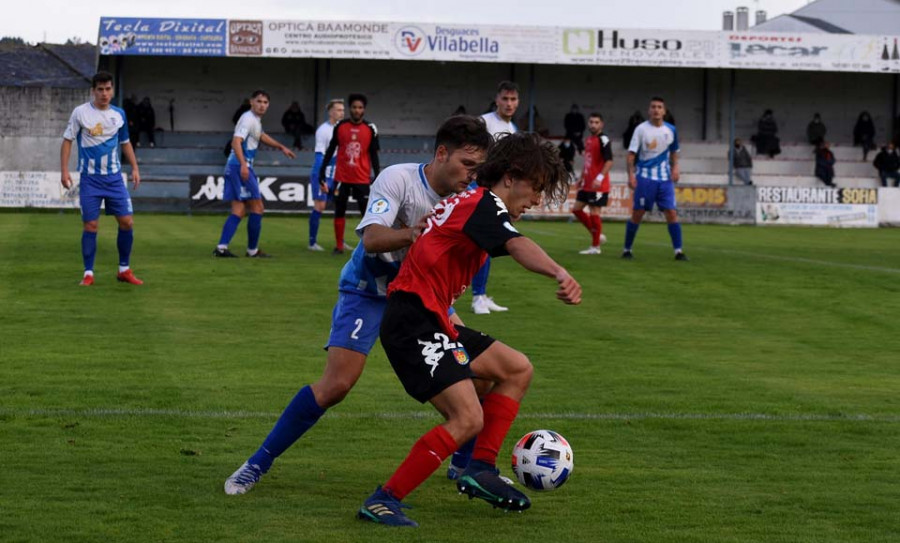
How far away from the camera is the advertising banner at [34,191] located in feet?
105

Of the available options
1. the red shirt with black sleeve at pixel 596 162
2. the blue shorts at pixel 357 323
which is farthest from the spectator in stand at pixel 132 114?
the blue shorts at pixel 357 323

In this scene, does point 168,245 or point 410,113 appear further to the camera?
point 410,113

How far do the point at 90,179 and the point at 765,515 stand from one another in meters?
10.1

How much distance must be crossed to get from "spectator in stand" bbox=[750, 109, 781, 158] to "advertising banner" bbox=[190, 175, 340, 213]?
15.6 m

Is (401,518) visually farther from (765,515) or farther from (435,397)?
(765,515)

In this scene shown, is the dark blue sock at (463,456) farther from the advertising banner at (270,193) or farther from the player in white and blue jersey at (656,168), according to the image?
the advertising banner at (270,193)

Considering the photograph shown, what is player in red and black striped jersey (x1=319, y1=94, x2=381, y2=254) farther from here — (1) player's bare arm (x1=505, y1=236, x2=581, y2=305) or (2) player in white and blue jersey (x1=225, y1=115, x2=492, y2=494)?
(1) player's bare arm (x1=505, y1=236, x2=581, y2=305)

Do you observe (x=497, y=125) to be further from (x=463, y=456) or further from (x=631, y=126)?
(x=631, y=126)

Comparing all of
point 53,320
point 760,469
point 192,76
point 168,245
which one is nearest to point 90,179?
point 53,320

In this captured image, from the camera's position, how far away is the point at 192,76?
4416 centimetres

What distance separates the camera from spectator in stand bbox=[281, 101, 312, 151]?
1583 inches

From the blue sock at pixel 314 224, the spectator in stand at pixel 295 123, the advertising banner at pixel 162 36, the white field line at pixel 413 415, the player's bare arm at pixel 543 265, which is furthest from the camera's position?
the spectator in stand at pixel 295 123

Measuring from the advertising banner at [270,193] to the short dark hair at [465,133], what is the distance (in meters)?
26.4

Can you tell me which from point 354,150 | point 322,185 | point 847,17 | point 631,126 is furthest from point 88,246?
point 847,17
